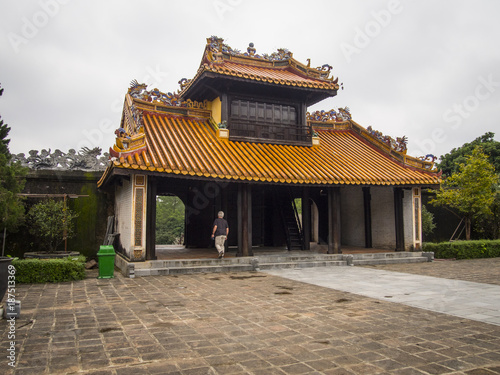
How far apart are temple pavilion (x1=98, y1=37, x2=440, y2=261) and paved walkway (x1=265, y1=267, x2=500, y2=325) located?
89.4 inches

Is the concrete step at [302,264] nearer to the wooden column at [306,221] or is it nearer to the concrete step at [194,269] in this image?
the concrete step at [194,269]

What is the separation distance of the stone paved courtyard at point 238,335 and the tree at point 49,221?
3843 mm

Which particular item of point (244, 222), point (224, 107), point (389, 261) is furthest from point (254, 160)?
point (389, 261)

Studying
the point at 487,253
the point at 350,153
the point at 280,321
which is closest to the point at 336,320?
the point at 280,321

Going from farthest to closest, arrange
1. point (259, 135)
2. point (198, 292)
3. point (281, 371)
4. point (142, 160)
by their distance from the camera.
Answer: point (259, 135), point (142, 160), point (198, 292), point (281, 371)

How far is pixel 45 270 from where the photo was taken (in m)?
8.99

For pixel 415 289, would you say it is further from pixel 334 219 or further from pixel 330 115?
pixel 330 115

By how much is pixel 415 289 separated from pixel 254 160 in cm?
598

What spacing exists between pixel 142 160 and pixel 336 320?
21.8 feet

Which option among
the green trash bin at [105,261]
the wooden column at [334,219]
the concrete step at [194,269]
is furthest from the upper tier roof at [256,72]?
the green trash bin at [105,261]

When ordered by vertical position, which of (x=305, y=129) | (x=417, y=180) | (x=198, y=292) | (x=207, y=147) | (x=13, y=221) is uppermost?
(x=305, y=129)

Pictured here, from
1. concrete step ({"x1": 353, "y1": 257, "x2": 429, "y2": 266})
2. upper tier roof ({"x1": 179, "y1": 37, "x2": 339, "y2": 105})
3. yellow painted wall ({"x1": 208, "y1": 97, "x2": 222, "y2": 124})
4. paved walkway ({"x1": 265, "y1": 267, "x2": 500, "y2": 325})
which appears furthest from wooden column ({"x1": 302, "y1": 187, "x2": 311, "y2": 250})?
yellow painted wall ({"x1": 208, "y1": 97, "x2": 222, "y2": 124})

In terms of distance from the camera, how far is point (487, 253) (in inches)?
592

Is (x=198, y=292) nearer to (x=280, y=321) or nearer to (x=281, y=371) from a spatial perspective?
(x=280, y=321)
